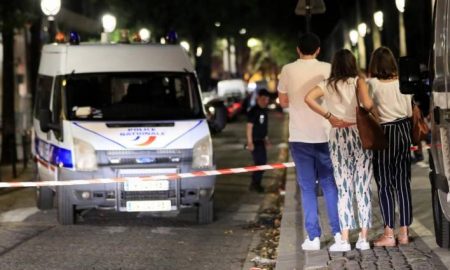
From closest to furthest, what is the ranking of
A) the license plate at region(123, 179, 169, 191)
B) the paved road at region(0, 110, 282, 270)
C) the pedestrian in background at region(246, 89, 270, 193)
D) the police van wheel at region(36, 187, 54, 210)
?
1. the paved road at region(0, 110, 282, 270)
2. the license plate at region(123, 179, 169, 191)
3. the police van wheel at region(36, 187, 54, 210)
4. the pedestrian in background at region(246, 89, 270, 193)

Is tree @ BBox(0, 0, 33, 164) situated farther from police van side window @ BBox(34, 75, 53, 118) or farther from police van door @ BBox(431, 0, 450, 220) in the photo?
police van door @ BBox(431, 0, 450, 220)

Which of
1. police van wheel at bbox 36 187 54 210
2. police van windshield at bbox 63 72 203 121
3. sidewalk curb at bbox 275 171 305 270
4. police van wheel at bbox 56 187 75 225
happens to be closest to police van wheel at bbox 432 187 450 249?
sidewalk curb at bbox 275 171 305 270

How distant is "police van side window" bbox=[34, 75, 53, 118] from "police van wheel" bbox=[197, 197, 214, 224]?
258cm

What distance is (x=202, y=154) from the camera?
35.4ft

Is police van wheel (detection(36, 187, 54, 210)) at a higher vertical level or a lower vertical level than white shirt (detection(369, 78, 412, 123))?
lower

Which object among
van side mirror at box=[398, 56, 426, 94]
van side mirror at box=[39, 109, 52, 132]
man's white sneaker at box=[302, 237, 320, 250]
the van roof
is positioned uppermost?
the van roof

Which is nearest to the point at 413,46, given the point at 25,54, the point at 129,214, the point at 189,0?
the point at 189,0

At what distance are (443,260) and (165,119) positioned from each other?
477cm

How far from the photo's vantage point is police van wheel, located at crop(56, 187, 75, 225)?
1057 cm

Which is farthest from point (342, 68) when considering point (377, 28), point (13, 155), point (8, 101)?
point (377, 28)

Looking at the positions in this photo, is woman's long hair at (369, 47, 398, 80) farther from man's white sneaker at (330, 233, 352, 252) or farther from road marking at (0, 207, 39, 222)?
road marking at (0, 207, 39, 222)

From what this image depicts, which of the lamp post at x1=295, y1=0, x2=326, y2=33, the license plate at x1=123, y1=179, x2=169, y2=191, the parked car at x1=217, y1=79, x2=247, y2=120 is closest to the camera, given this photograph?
the license plate at x1=123, y1=179, x2=169, y2=191

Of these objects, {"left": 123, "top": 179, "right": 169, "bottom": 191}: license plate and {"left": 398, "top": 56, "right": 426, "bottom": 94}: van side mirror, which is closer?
{"left": 398, "top": 56, "right": 426, "bottom": 94}: van side mirror

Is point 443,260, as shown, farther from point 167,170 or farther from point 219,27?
point 219,27
